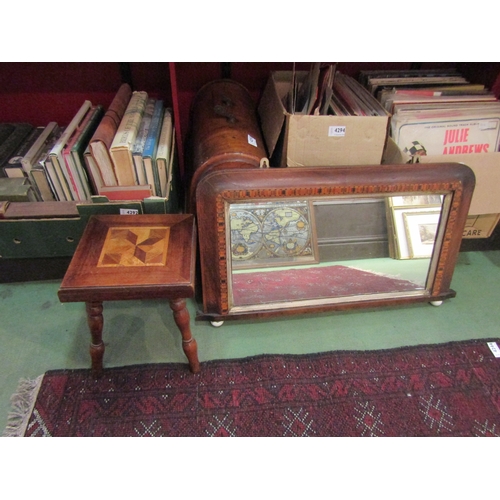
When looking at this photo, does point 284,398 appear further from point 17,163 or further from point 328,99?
point 17,163

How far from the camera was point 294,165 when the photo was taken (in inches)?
47.4

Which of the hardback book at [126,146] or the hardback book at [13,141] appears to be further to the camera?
the hardback book at [13,141]

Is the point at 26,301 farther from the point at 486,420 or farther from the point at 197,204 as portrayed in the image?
the point at 486,420

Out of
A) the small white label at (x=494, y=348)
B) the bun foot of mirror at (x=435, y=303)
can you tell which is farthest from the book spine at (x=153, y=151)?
the small white label at (x=494, y=348)

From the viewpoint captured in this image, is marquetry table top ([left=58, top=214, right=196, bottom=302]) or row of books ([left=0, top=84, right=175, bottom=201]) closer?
marquetry table top ([left=58, top=214, right=196, bottom=302])

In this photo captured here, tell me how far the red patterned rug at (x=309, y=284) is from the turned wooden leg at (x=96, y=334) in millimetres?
416

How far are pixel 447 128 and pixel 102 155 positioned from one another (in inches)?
44.1

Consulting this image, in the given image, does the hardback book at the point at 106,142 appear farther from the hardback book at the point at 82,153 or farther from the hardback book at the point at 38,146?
the hardback book at the point at 38,146

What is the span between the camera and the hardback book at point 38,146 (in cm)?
128

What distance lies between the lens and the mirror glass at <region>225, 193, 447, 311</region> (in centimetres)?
123

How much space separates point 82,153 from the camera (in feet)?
4.04

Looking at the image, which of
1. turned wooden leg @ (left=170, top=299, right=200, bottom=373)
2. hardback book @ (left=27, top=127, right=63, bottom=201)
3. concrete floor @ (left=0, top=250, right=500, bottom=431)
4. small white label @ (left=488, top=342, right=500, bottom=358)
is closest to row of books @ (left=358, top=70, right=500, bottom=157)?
concrete floor @ (left=0, top=250, right=500, bottom=431)

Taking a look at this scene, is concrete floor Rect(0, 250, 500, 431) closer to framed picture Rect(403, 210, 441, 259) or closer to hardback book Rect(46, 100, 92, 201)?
framed picture Rect(403, 210, 441, 259)

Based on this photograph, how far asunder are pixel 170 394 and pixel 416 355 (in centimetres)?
76
